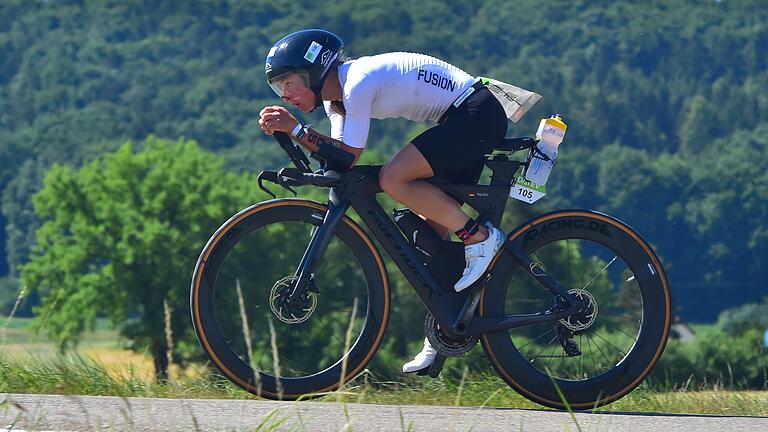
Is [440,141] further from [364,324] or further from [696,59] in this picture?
[696,59]

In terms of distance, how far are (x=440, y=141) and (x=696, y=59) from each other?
178340mm

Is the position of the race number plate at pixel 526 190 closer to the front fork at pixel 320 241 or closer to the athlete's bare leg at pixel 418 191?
the athlete's bare leg at pixel 418 191

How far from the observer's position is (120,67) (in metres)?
187

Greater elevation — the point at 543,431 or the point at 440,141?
the point at 440,141

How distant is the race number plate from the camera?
6219 millimetres

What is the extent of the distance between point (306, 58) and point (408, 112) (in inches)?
19.7

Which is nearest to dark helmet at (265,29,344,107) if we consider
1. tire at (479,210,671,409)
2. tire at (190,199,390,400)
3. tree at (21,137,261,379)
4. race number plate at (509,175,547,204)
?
tire at (190,199,390,400)

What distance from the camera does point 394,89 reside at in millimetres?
6125

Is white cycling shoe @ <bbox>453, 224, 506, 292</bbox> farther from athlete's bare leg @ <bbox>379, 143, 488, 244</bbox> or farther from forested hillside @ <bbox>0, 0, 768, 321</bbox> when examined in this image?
forested hillside @ <bbox>0, 0, 768, 321</bbox>

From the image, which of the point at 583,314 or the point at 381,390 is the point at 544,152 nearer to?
the point at 583,314

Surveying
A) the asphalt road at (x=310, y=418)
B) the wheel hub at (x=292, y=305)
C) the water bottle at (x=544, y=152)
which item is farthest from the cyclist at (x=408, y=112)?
the asphalt road at (x=310, y=418)

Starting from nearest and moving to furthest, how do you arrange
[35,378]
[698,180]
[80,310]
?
[35,378]
[80,310]
[698,180]

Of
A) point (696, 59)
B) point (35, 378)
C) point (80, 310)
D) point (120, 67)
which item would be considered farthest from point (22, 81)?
point (35, 378)

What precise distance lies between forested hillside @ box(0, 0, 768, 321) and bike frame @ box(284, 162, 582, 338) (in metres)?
82.6
